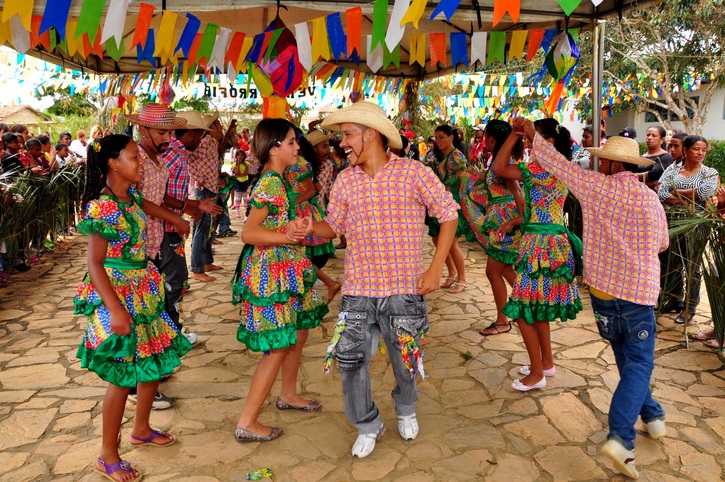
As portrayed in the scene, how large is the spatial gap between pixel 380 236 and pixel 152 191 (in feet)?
5.08

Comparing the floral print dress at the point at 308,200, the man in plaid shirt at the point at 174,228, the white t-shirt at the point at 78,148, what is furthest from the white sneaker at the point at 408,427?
the white t-shirt at the point at 78,148

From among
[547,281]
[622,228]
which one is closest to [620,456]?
[622,228]

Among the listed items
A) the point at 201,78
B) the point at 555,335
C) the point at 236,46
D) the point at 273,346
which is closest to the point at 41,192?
the point at 201,78

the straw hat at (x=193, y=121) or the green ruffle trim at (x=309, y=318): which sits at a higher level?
the straw hat at (x=193, y=121)

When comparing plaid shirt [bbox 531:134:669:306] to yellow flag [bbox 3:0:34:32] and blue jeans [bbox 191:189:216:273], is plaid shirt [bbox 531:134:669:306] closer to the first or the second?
yellow flag [bbox 3:0:34:32]

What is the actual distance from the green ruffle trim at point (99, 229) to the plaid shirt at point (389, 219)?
3.51ft

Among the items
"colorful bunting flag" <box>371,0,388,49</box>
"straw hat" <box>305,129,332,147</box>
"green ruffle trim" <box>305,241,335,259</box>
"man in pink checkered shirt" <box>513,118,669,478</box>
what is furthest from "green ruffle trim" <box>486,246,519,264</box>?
"straw hat" <box>305,129,332,147</box>

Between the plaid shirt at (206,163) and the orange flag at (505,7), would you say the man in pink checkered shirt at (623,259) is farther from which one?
the plaid shirt at (206,163)

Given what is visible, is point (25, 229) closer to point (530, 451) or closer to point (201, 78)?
point (201, 78)

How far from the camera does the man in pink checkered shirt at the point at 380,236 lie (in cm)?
276

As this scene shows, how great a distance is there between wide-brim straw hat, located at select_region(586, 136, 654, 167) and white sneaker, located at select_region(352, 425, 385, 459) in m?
1.87

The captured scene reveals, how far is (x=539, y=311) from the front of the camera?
3.64 meters

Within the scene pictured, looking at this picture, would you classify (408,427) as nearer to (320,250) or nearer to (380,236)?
(380,236)

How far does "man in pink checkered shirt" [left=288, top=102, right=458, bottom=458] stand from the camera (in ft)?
9.06
